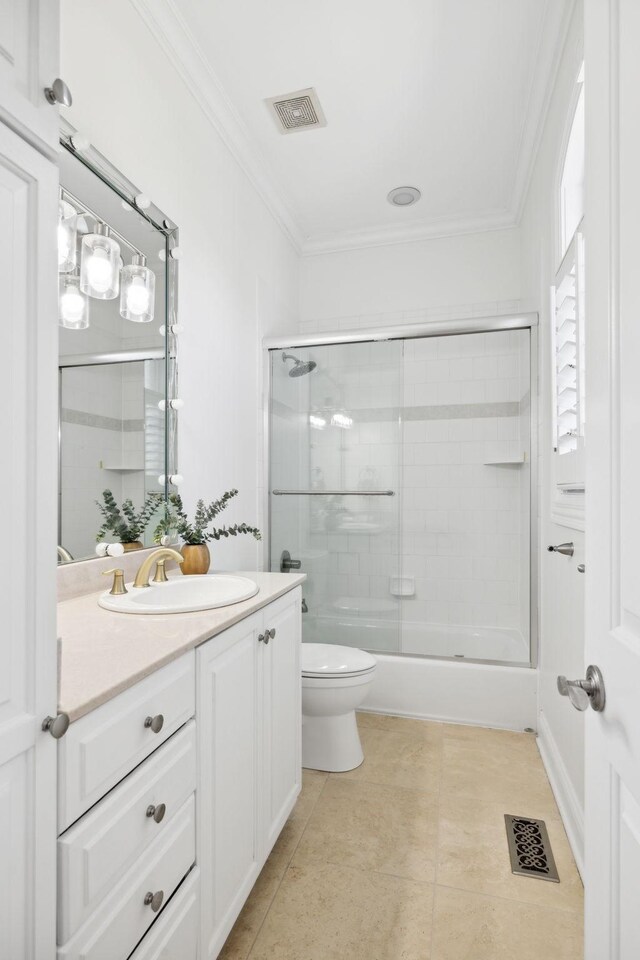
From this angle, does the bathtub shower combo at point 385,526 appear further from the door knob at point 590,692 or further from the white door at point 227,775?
the door knob at point 590,692

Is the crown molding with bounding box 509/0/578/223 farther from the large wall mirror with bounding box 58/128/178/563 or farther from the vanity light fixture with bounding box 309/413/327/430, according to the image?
the vanity light fixture with bounding box 309/413/327/430

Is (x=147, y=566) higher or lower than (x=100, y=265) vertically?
lower

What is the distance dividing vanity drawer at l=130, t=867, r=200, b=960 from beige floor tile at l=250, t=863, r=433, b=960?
35cm

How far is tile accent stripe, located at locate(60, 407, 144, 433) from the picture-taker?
4.75 ft

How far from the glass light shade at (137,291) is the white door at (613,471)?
1357 millimetres

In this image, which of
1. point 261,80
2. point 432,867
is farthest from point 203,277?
point 432,867

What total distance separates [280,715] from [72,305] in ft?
4.38

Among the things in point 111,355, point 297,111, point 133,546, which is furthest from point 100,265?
point 297,111

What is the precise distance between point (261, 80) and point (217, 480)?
1597 millimetres

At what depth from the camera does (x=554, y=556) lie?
2115mm

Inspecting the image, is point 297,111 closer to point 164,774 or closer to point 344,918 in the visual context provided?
point 164,774

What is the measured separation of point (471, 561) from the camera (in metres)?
2.91

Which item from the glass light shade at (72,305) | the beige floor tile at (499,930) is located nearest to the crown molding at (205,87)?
the glass light shade at (72,305)

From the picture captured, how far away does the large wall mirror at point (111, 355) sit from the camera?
4.70 ft
